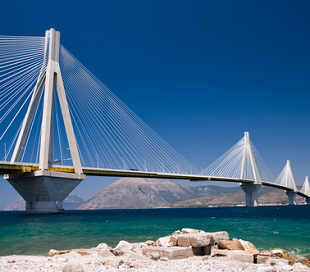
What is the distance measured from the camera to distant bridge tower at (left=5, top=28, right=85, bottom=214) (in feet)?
97.1

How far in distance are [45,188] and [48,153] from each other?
3671 millimetres

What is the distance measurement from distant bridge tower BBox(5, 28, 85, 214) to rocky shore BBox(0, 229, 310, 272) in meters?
22.7

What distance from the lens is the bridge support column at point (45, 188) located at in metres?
29.6

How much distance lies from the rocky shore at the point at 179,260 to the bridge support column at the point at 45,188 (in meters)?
22.5

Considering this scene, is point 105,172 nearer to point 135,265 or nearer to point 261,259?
point 135,265

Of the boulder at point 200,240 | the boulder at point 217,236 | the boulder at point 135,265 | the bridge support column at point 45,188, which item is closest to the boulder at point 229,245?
the boulder at point 217,236

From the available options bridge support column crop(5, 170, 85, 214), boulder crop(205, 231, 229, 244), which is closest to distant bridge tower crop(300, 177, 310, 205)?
bridge support column crop(5, 170, 85, 214)

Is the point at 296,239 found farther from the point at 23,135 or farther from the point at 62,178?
the point at 23,135

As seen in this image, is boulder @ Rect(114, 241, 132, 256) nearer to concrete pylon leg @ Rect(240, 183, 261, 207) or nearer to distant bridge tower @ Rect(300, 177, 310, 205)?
concrete pylon leg @ Rect(240, 183, 261, 207)

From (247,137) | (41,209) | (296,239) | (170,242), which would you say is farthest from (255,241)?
(247,137)

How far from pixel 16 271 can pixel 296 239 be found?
1180cm

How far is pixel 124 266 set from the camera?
640 cm

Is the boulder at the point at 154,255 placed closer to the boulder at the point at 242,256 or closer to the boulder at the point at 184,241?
the boulder at the point at 184,241

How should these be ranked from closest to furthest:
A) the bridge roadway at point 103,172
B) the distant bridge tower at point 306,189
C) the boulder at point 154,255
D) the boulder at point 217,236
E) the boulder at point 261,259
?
1. the boulder at point 261,259
2. the boulder at point 154,255
3. the boulder at point 217,236
4. the bridge roadway at point 103,172
5. the distant bridge tower at point 306,189
